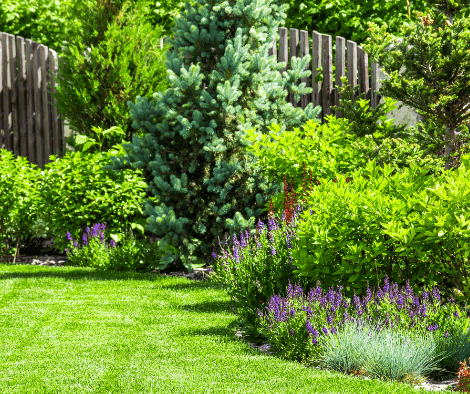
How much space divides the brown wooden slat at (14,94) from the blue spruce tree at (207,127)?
3808mm

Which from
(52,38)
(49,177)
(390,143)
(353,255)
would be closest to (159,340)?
(353,255)

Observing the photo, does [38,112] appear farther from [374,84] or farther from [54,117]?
[374,84]

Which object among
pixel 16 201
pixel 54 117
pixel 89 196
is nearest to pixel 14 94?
pixel 54 117

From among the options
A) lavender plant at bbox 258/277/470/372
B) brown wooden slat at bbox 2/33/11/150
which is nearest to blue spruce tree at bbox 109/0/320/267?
lavender plant at bbox 258/277/470/372

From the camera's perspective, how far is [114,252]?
7547 millimetres

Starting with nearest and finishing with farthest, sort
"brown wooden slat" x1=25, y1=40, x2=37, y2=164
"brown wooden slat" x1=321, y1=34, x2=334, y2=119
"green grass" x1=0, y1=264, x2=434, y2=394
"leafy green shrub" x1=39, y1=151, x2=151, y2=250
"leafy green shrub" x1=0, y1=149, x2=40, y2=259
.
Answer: "green grass" x1=0, y1=264, x2=434, y2=394, "leafy green shrub" x1=39, y1=151, x2=151, y2=250, "leafy green shrub" x1=0, y1=149, x2=40, y2=259, "brown wooden slat" x1=321, y1=34, x2=334, y2=119, "brown wooden slat" x1=25, y1=40, x2=37, y2=164

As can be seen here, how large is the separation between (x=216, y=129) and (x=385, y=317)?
3.69 meters

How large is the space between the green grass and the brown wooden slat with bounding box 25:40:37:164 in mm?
3864

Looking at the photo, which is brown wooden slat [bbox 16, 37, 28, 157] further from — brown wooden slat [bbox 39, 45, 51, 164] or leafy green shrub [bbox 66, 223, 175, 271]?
leafy green shrub [bbox 66, 223, 175, 271]

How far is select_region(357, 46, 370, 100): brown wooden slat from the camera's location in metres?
8.06

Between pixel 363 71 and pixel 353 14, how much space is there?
186 centimetres

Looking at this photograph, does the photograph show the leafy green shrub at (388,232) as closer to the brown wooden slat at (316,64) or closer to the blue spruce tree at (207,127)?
the blue spruce tree at (207,127)

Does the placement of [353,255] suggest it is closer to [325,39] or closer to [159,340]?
[159,340]

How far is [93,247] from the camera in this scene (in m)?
7.69
